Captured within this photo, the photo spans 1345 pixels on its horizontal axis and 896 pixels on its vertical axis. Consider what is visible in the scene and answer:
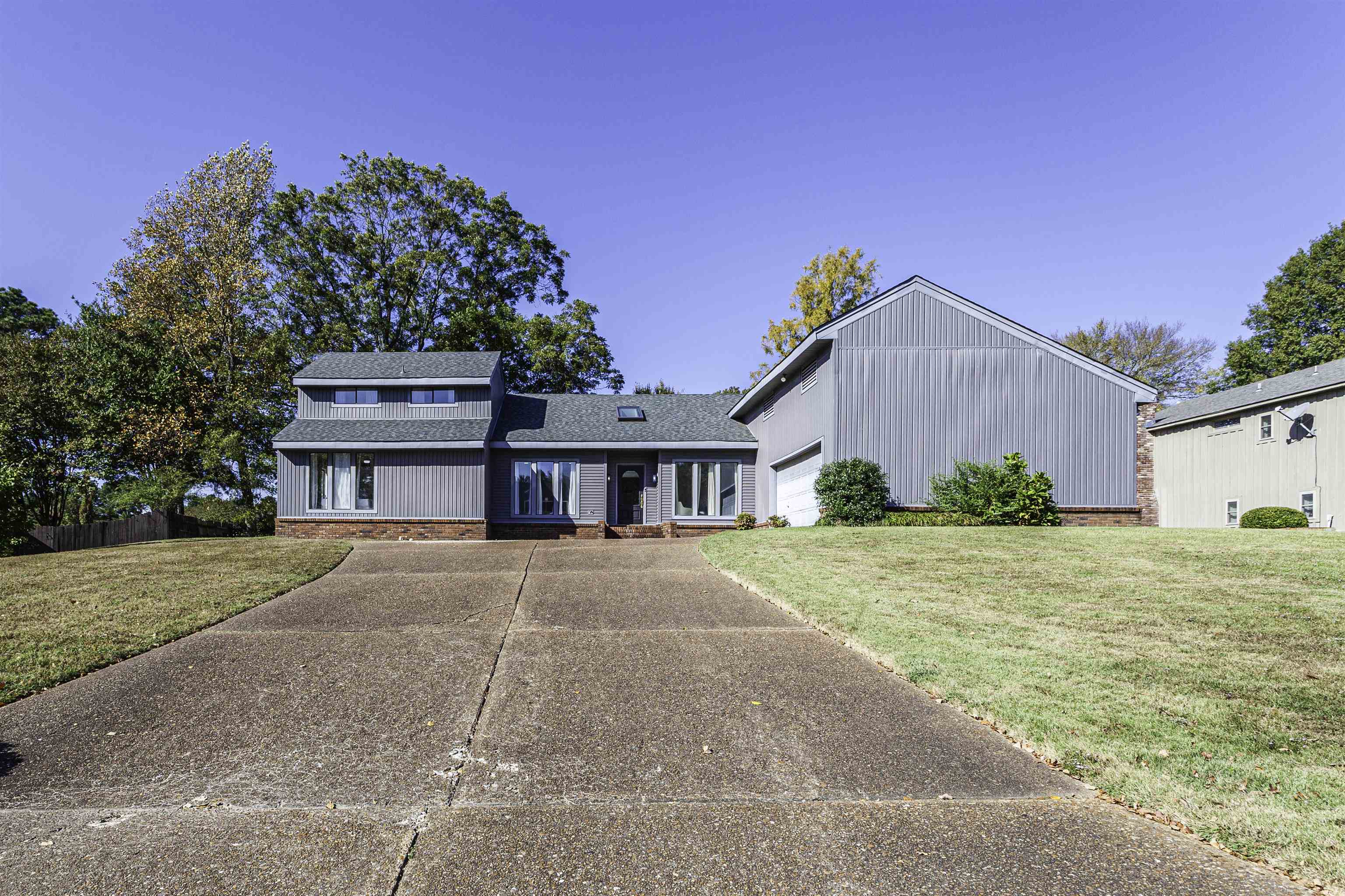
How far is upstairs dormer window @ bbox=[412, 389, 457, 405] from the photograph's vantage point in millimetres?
22078

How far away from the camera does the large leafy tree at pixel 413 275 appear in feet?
104

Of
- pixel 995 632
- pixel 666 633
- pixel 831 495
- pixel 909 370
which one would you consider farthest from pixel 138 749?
pixel 909 370

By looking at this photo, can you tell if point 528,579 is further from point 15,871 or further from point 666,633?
point 15,871

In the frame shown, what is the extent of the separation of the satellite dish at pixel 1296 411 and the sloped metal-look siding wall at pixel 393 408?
22.3 metres

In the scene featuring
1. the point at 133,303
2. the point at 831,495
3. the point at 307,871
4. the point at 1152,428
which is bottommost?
the point at 307,871

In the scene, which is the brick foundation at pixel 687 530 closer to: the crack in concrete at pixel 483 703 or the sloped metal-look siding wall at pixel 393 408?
the sloped metal-look siding wall at pixel 393 408

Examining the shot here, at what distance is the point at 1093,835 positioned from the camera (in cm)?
348

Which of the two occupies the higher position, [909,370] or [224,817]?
[909,370]

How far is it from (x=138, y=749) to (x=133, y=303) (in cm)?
2839

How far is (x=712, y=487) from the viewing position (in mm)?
22125

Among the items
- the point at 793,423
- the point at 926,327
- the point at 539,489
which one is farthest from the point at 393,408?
the point at 926,327

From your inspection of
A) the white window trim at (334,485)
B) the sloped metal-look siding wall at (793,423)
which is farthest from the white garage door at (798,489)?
the white window trim at (334,485)

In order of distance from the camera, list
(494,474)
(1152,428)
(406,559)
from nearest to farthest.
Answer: (406,559)
(494,474)
(1152,428)

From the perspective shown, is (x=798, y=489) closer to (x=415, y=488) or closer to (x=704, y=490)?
(x=704, y=490)
